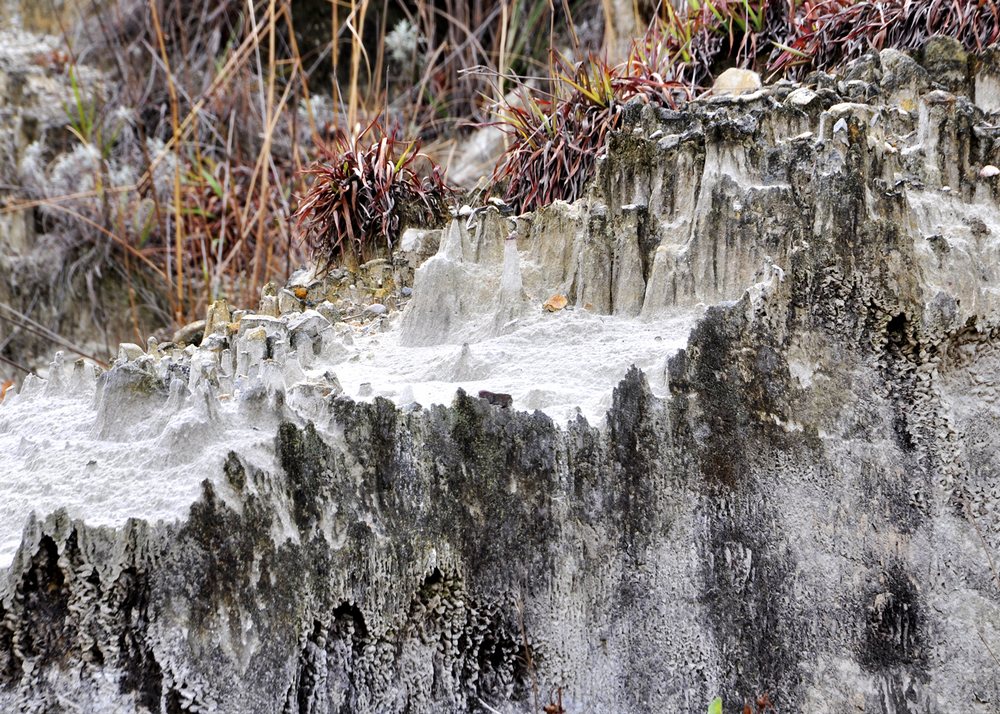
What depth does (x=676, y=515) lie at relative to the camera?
2.33 m

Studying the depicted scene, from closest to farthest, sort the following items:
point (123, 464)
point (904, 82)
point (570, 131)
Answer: point (123, 464) < point (904, 82) < point (570, 131)

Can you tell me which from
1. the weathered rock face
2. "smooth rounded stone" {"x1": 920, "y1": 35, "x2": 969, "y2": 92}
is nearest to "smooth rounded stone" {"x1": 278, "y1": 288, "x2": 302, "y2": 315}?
the weathered rock face

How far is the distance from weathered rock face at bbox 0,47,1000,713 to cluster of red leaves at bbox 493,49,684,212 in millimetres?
561

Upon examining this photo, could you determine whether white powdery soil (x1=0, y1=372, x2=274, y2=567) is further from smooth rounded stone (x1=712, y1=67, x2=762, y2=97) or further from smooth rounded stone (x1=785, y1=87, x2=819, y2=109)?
smooth rounded stone (x1=712, y1=67, x2=762, y2=97)

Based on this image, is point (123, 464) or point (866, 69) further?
point (866, 69)

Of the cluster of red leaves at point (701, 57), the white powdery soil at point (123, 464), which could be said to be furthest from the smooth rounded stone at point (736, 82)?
the white powdery soil at point (123, 464)

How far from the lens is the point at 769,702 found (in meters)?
2.33

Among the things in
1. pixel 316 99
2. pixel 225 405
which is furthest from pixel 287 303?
pixel 316 99

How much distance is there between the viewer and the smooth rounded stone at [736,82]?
10.6ft

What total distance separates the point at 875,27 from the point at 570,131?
1086 millimetres

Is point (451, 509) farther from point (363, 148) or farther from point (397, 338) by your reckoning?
point (363, 148)

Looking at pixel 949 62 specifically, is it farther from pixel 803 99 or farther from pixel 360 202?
pixel 360 202

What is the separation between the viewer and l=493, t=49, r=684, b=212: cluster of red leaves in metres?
3.29

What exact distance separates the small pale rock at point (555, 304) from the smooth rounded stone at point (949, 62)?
4.53 ft
